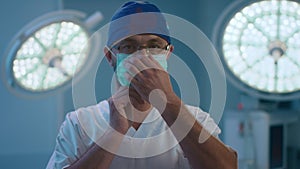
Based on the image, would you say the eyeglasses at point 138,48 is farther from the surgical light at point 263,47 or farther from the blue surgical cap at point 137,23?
the surgical light at point 263,47

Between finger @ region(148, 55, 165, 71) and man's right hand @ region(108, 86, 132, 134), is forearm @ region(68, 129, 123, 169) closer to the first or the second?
man's right hand @ region(108, 86, 132, 134)

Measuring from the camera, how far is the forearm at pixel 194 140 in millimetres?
807

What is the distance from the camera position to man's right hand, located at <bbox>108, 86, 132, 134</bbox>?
0.85 m

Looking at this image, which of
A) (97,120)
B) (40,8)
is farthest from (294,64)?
(40,8)

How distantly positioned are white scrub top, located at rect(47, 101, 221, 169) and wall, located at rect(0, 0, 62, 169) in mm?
1098

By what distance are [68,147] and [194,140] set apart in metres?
0.31

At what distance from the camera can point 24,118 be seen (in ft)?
6.76

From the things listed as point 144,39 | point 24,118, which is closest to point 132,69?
point 144,39

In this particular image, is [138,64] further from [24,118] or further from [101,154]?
[24,118]

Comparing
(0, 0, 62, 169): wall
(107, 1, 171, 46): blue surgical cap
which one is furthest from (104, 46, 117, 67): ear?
(0, 0, 62, 169): wall

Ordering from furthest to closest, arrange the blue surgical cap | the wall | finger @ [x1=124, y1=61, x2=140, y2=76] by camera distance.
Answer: the wall < the blue surgical cap < finger @ [x1=124, y1=61, x2=140, y2=76]

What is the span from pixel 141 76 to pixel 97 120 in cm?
26

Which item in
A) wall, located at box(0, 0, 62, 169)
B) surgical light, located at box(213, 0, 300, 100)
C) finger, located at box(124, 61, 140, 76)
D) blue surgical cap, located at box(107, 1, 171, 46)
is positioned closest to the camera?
finger, located at box(124, 61, 140, 76)

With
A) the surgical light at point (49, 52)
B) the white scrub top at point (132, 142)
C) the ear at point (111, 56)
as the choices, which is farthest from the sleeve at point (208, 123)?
the surgical light at point (49, 52)
